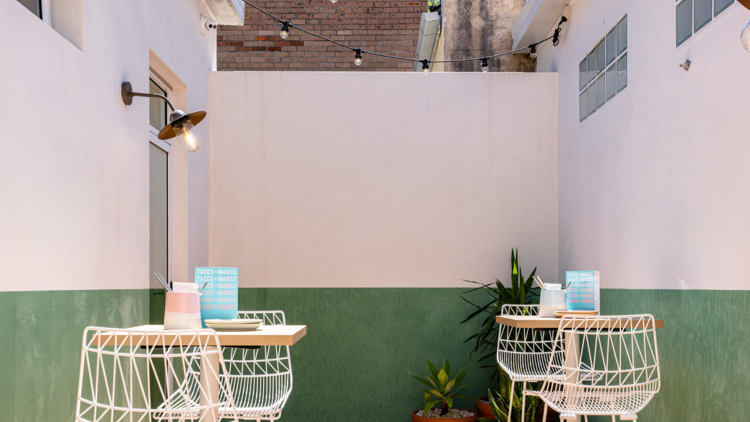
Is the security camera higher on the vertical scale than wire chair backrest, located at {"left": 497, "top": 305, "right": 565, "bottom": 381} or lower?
higher

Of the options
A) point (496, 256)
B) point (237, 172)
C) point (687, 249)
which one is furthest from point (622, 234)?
point (237, 172)

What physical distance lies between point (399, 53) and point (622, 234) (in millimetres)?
4516

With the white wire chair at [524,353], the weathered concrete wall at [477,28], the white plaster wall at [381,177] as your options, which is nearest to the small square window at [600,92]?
the white plaster wall at [381,177]

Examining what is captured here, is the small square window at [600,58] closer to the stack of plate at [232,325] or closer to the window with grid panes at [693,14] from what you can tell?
the window with grid panes at [693,14]

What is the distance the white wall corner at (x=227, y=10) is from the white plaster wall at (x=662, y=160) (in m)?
2.65

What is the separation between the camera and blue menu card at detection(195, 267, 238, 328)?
2.70 m

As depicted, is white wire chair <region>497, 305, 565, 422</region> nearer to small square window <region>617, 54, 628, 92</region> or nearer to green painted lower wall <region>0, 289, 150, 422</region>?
small square window <region>617, 54, 628, 92</region>

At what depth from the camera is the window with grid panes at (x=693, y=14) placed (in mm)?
2735

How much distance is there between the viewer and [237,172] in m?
5.05

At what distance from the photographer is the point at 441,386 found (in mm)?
4512

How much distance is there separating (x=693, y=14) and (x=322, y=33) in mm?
5207

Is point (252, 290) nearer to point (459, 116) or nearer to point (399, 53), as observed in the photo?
point (459, 116)

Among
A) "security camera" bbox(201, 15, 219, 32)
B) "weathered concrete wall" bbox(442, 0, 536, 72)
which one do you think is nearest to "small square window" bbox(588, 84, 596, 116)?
"weathered concrete wall" bbox(442, 0, 536, 72)

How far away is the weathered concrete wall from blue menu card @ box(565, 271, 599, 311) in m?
2.93
